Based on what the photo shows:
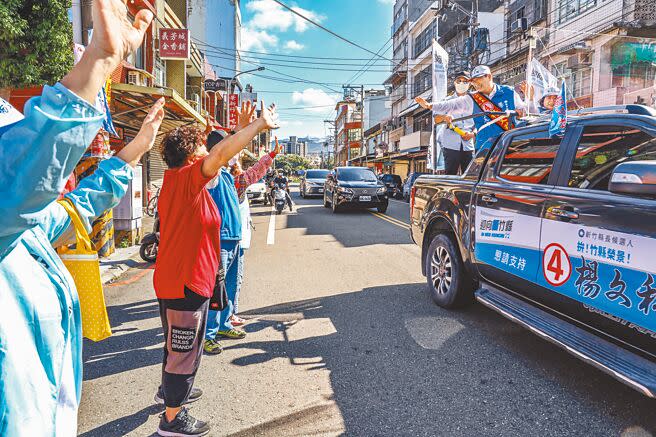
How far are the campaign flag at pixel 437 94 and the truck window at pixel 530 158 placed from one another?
7.19 feet

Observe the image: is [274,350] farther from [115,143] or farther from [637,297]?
[115,143]

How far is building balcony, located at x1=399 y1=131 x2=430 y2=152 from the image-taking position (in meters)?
31.7

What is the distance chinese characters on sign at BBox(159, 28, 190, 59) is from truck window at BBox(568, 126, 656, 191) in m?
17.0

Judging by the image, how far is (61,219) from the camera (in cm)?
142

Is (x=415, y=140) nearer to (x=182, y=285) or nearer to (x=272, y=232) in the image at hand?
(x=272, y=232)

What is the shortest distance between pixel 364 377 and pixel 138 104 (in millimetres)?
11195

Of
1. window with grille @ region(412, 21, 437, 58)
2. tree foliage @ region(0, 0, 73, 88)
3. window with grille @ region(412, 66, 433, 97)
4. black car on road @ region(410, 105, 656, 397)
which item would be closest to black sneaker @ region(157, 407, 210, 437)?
Result: black car on road @ region(410, 105, 656, 397)

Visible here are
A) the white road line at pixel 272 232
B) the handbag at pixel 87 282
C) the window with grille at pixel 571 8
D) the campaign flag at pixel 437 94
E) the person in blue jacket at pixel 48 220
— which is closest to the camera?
the person in blue jacket at pixel 48 220

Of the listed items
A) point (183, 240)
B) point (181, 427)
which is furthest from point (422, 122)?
point (181, 427)

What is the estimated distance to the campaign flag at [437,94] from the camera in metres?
6.73

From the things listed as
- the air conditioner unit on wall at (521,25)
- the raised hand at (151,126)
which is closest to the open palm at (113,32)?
the raised hand at (151,126)

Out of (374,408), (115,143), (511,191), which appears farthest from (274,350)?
(115,143)

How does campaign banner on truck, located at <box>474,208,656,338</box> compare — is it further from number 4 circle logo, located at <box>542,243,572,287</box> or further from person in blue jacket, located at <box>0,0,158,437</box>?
person in blue jacket, located at <box>0,0,158,437</box>

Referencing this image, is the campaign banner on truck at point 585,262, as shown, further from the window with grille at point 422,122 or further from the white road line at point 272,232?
the window with grille at point 422,122
